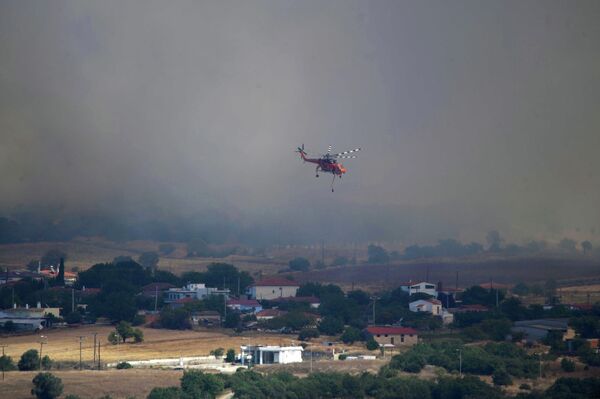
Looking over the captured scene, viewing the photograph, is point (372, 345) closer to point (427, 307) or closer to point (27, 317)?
point (427, 307)

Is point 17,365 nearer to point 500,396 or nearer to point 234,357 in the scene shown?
point 234,357

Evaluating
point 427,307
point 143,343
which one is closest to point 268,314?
point 427,307

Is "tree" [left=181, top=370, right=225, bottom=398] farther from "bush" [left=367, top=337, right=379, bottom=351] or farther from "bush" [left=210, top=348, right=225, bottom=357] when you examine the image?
"bush" [left=367, top=337, right=379, bottom=351]

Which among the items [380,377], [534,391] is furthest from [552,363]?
[380,377]

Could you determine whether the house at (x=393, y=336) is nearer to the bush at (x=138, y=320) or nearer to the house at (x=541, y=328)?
the house at (x=541, y=328)

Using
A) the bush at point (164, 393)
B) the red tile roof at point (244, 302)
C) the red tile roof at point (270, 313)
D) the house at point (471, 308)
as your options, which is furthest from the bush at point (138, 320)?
the bush at point (164, 393)

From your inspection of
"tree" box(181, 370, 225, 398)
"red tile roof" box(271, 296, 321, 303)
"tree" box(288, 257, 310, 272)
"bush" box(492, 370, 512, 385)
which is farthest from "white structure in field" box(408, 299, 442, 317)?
"tree" box(181, 370, 225, 398)
